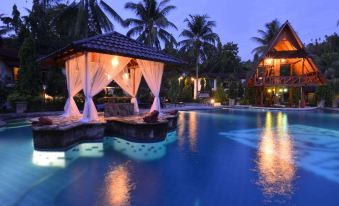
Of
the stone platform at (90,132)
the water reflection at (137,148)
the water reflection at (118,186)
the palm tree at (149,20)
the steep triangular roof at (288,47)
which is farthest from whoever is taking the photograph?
the steep triangular roof at (288,47)

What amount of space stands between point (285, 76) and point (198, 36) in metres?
12.3

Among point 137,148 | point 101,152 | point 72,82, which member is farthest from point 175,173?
point 72,82

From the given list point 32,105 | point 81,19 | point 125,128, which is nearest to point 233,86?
point 81,19

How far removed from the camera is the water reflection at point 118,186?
5207 mm

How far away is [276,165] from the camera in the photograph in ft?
25.4

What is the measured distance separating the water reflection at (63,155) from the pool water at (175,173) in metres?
0.03

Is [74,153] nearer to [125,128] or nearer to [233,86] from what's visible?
[125,128]

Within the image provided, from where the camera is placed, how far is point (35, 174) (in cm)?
686

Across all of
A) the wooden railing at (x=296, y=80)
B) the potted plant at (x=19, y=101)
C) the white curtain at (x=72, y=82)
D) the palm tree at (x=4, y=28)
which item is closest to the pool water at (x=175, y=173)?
the white curtain at (x=72, y=82)

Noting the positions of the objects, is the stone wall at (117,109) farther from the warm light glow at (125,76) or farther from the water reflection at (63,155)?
the water reflection at (63,155)

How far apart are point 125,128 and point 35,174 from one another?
4.03m

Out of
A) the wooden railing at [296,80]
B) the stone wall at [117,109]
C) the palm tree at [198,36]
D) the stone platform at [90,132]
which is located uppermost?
the palm tree at [198,36]

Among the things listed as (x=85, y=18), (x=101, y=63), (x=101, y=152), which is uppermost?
(x=85, y=18)

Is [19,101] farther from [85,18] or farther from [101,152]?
[101,152]
